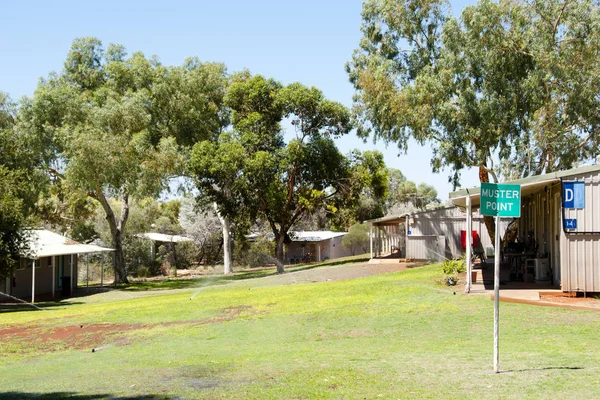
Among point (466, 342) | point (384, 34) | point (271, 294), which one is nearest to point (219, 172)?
point (384, 34)

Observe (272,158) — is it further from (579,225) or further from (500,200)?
(500,200)

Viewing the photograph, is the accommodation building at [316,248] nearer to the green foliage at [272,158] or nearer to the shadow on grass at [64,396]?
the green foliage at [272,158]

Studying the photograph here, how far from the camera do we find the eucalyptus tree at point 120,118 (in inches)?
1435

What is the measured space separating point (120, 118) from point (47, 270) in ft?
29.6

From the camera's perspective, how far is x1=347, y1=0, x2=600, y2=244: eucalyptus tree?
28.5 m

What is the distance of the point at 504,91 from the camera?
29609 mm

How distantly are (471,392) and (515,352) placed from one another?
3098mm

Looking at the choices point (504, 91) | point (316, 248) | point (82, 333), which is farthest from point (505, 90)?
point (316, 248)

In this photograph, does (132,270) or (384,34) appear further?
(132,270)

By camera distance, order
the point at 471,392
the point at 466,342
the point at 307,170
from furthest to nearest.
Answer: the point at 307,170 → the point at 466,342 → the point at 471,392

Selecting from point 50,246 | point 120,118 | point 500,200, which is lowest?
point 50,246

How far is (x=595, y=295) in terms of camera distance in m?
16.3

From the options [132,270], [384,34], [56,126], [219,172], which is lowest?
[132,270]

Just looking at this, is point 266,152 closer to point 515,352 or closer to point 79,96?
point 79,96
